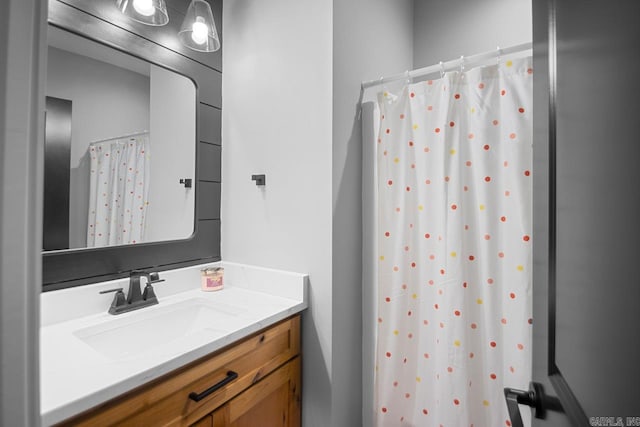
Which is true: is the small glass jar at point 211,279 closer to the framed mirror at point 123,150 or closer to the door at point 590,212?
the framed mirror at point 123,150

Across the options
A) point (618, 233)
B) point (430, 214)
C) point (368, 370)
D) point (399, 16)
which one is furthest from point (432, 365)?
point (399, 16)

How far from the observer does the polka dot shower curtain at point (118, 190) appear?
130cm

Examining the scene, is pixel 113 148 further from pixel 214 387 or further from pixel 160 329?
pixel 214 387

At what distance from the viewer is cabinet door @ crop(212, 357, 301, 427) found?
1.07m

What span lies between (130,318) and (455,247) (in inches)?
51.3

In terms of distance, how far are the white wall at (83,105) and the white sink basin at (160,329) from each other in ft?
1.18

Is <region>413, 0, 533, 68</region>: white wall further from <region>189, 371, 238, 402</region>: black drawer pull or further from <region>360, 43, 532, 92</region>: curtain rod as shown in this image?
<region>189, 371, 238, 402</region>: black drawer pull

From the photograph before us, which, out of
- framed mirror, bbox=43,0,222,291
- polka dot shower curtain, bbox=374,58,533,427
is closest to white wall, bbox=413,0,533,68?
polka dot shower curtain, bbox=374,58,533,427

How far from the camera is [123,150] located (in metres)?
1.39

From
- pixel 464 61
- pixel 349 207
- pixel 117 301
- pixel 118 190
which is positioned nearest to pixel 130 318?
pixel 117 301

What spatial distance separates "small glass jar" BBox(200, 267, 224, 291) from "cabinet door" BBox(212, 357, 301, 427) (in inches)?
21.3

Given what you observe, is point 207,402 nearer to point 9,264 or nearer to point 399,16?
Answer: point 9,264

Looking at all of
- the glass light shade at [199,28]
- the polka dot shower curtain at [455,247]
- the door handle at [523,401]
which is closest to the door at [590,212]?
the door handle at [523,401]

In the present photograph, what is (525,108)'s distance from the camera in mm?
1113
